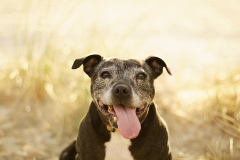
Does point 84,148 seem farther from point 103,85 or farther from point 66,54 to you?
point 66,54

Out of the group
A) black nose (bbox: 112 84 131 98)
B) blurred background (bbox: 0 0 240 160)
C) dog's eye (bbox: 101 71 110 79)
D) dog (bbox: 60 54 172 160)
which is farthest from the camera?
blurred background (bbox: 0 0 240 160)

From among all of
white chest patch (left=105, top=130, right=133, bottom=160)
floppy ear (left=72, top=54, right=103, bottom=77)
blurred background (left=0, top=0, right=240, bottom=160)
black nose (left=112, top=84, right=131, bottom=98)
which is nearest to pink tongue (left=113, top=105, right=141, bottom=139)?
black nose (left=112, top=84, right=131, bottom=98)

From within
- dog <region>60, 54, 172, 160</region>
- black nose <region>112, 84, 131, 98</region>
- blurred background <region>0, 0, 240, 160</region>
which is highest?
black nose <region>112, 84, 131, 98</region>

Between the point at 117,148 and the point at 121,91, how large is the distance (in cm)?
67

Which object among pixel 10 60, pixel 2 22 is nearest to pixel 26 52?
pixel 10 60

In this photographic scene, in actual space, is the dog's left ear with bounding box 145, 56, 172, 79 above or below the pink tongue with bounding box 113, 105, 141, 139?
above

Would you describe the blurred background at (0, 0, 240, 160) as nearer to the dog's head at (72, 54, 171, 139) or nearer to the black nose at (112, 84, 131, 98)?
the dog's head at (72, 54, 171, 139)

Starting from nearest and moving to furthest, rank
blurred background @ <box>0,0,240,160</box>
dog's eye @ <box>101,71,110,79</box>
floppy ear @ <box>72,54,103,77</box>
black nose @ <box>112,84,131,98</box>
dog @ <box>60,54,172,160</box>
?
black nose @ <box>112,84,131,98</box> → dog @ <box>60,54,172,160</box> → dog's eye @ <box>101,71,110,79</box> → floppy ear @ <box>72,54,103,77</box> → blurred background @ <box>0,0,240,160</box>

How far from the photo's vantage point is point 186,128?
6.36 metres

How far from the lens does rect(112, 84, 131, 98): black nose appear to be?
3990 millimetres

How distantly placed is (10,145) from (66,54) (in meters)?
1.68

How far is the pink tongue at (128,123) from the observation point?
4.03 meters

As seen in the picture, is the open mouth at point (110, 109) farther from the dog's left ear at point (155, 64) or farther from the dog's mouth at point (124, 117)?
the dog's left ear at point (155, 64)

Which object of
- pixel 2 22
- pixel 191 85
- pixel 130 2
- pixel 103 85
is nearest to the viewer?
pixel 103 85
